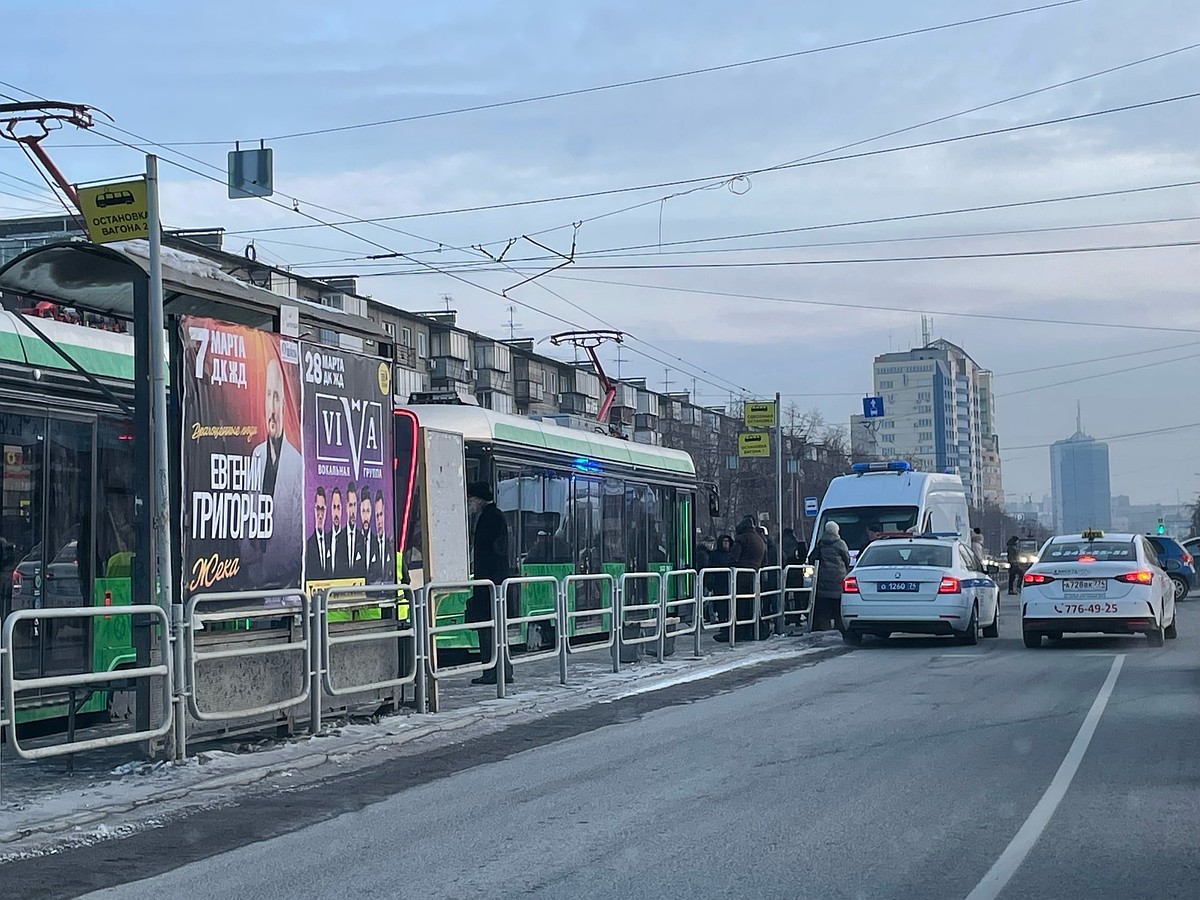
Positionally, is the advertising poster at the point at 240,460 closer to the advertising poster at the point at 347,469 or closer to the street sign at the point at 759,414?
the advertising poster at the point at 347,469

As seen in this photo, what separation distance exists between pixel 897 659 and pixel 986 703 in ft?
17.6

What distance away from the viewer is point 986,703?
13.0 metres

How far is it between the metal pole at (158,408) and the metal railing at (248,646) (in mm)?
260

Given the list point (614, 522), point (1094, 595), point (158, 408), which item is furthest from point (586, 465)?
point (158, 408)

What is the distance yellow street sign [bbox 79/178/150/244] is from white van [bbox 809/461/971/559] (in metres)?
19.3

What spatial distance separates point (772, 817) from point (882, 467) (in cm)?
2175

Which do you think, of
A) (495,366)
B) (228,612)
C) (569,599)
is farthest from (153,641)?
(495,366)

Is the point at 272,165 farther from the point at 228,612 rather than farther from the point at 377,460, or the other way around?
the point at 228,612

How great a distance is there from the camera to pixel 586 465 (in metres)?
21.7

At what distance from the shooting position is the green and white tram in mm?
13891

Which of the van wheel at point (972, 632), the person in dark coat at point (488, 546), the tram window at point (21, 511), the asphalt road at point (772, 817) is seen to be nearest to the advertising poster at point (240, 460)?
the tram window at point (21, 511)

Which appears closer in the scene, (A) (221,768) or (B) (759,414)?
(A) (221,768)

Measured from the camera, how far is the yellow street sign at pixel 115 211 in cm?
955

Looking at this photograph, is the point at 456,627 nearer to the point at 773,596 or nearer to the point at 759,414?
the point at 773,596
